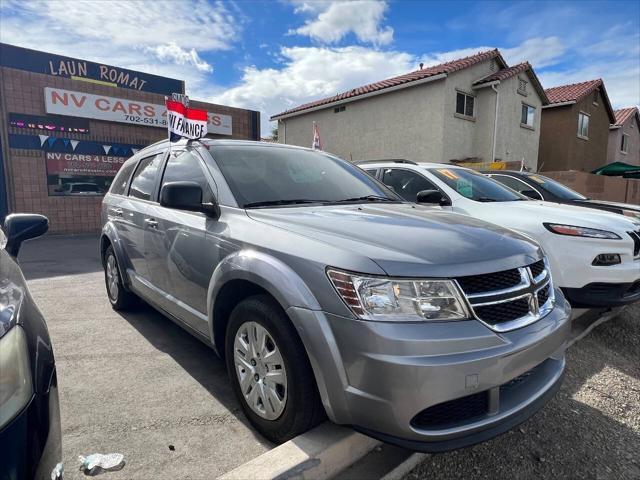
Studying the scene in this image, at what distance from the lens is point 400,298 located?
179cm

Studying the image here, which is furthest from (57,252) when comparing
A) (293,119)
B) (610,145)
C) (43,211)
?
(610,145)

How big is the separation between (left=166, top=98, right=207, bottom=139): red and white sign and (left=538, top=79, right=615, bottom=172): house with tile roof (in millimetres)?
20576

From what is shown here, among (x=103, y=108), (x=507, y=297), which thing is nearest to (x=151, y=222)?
(x=507, y=297)

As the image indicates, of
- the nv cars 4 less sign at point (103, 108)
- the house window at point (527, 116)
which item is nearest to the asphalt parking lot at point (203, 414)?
the nv cars 4 less sign at point (103, 108)

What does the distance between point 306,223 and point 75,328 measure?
121 inches

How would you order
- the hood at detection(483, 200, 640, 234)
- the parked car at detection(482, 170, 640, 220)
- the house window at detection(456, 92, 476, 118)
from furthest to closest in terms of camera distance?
the house window at detection(456, 92, 476, 118) < the parked car at detection(482, 170, 640, 220) < the hood at detection(483, 200, 640, 234)

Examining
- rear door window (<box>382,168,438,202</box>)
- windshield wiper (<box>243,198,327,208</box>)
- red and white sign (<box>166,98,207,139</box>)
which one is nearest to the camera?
windshield wiper (<box>243,198,327,208</box>)

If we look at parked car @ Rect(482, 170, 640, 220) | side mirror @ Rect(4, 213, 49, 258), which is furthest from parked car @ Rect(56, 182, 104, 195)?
side mirror @ Rect(4, 213, 49, 258)

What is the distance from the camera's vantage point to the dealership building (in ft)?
35.8

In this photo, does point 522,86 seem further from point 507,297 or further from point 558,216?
point 507,297

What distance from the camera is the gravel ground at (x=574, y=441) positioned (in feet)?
7.22

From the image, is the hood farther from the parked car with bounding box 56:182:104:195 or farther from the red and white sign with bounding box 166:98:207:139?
the parked car with bounding box 56:182:104:195

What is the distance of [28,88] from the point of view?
1092 cm

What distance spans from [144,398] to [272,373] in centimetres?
115
